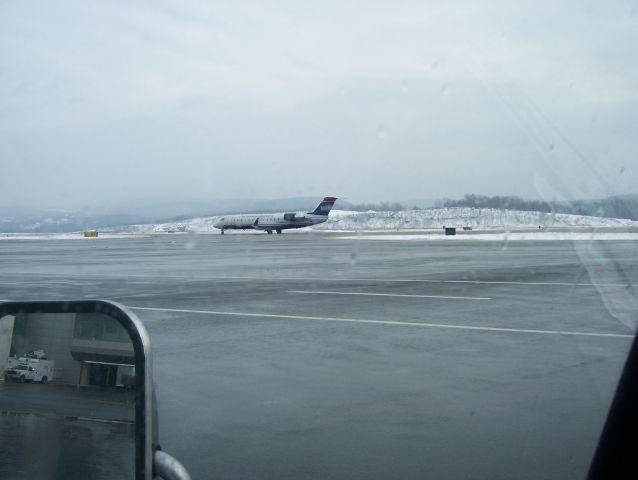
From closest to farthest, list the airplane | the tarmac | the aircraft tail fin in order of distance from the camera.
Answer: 1. the tarmac
2. the aircraft tail fin
3. the airplane

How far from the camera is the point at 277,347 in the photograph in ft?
26.9

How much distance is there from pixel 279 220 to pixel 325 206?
5251 mm

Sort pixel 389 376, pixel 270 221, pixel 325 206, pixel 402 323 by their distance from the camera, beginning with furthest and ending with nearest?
pixel 270 221 < pixel 325 206 < pixel 402 323 < pixel 389 376

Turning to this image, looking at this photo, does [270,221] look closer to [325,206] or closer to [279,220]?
[279,220]

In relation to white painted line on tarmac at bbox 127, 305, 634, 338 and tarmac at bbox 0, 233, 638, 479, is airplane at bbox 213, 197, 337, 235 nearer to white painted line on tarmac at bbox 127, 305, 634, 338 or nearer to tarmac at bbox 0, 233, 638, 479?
tarmac at bbox 0, 233, 638, 479

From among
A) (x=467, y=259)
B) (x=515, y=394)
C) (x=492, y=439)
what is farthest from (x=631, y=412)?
(x=467, y=259)

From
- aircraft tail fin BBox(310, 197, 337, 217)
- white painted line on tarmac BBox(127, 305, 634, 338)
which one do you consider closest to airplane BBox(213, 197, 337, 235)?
aircraft tail fin BBox(310, 197, 337, 217)

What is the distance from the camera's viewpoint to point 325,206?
2849 inches

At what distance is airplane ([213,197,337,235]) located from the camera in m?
72.4

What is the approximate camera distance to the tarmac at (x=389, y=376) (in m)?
4.53

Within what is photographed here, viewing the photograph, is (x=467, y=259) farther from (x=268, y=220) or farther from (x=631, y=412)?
(x=268, y=220)

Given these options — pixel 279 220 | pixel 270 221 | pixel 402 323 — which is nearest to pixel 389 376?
pixel 402 323

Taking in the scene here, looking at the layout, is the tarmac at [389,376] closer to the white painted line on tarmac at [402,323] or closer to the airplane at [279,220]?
the white painted line on tarmac at [402,323]

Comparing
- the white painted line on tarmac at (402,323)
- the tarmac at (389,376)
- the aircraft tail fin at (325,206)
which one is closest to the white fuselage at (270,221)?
the aircraft tail fin at (325,206)
